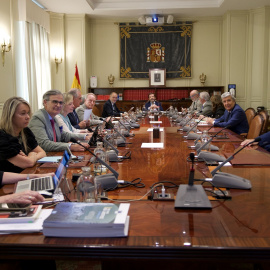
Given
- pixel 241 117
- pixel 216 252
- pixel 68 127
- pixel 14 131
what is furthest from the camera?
pixel 241 117

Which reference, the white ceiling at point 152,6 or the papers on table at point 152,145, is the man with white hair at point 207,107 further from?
the papers on table at point 152,145

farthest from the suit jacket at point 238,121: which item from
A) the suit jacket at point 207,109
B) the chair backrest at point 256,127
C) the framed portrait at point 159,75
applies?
the framed portrait at point 159,75

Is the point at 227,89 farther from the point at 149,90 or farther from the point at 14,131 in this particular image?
the point at 14,131

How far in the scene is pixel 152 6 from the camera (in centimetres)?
867

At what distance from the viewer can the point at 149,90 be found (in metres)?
10.1

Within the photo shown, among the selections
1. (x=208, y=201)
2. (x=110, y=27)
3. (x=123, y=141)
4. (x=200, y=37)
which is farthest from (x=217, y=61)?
(x=208, y=201)

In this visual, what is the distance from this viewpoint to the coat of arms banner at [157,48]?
978 cm

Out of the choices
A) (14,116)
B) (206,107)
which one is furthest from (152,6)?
(14,116)

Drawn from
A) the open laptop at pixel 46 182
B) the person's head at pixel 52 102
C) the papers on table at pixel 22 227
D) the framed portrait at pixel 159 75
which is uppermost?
the framed portrait at pixel 159 75

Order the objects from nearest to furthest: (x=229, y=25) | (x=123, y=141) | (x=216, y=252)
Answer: (x=216, y=252)
(x=123, y=141)
(x=229, y=25)

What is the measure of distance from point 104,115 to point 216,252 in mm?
6992

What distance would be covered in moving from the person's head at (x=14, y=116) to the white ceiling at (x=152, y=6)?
595 centimetres

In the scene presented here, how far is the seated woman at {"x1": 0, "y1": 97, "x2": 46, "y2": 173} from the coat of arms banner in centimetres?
735

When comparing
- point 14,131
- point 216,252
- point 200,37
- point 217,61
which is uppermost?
point 200,37
